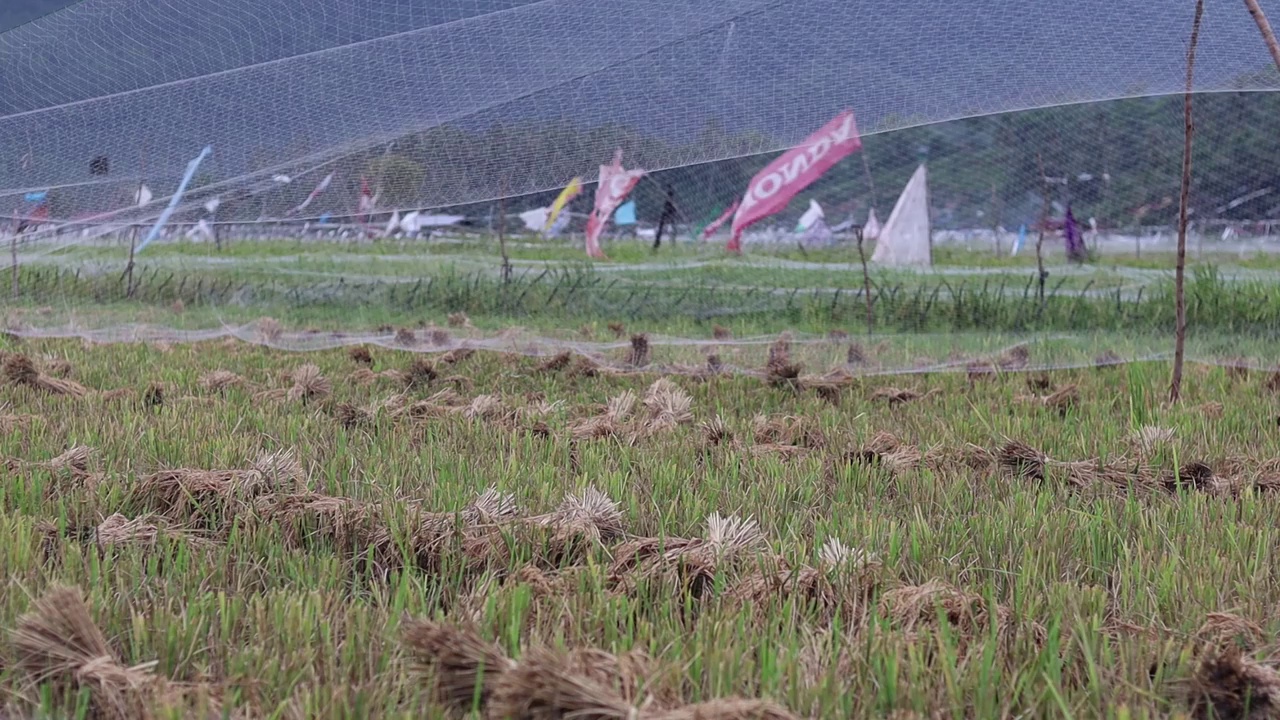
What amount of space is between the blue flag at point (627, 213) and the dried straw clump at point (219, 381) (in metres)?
3.69

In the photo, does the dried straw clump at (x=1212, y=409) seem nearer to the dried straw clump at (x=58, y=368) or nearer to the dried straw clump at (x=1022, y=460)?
the dried straw clump at (x=1022, y=460)

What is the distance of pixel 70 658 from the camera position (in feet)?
4.10

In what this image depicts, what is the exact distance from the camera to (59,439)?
2.71 m

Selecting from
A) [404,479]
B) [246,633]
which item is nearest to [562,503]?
[404,479]

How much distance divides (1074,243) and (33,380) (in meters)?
5.86

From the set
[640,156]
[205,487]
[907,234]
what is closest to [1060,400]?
[640,156]

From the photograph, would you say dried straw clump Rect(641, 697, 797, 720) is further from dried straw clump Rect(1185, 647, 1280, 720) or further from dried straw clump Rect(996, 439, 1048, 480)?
dried straw clump Rect(996, 439, 1048, 480)

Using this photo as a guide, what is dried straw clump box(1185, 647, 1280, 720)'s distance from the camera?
1277 millimetres

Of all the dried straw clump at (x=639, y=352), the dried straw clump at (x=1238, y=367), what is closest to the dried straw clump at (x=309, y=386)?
the dried straw clump at (x=639, y=352)

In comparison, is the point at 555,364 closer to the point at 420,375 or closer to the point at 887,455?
the point at 420,375

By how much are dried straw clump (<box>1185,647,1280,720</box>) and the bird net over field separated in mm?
2724

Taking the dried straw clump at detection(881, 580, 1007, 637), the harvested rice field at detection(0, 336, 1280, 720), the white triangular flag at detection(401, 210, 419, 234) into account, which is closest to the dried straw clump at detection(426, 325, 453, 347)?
the harvested rice field at detection(0, 336, 1280, 720)

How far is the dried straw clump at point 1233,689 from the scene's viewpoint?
1.28 m

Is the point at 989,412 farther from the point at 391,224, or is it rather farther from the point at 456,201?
the point at 391,224
